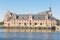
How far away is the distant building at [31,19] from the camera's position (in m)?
74.2

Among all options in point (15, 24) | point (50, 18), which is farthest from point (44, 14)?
point (15, 24)

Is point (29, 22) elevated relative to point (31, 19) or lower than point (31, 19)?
lower

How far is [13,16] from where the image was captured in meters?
78.9

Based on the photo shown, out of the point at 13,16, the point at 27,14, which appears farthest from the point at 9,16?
the point at 27,14

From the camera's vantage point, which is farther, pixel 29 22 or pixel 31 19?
pixel 29 22

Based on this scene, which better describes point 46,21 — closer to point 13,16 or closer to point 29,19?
point 29,19

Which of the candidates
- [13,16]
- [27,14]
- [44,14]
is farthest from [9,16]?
[44,14]

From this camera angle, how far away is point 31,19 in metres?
75.6

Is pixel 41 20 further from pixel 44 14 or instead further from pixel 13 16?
pixel 13 16

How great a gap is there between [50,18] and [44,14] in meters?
2.27

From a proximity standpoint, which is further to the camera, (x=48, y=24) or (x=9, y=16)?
(x=9, y=16)

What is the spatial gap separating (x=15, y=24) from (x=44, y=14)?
9.61 m

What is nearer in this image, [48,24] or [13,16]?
[48,24]

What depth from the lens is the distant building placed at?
2921 inches
